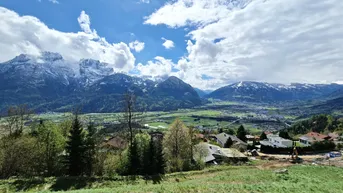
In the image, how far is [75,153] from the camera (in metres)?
39.4

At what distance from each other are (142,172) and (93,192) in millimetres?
19804

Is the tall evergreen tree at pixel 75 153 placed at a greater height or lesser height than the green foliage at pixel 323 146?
greater

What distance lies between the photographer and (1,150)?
38.0 metres

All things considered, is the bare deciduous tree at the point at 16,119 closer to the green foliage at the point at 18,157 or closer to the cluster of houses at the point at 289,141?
the green foliage at the point at 18,157

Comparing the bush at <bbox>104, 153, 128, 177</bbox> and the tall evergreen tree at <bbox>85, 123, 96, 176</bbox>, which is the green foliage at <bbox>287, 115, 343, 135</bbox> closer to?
the bush at <bbox>104, 153, 128, 177</bbox>

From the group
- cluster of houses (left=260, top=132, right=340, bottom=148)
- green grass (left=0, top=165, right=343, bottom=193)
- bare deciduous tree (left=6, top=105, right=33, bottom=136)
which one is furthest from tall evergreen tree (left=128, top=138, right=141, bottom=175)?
cluster of houses (left=260, top=132, right=340, bottom=148)

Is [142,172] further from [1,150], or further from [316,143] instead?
[316,143]

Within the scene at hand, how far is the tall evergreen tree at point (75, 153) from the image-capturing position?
128 feet

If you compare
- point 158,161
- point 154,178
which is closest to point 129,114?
point 158,161

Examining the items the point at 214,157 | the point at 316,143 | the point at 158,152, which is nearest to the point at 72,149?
the point at 158,152

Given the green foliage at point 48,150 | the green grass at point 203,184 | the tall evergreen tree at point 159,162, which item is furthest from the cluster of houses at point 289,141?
the green foliage at point 48,150

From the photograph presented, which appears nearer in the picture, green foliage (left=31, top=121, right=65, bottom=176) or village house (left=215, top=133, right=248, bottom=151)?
green foliage (left=31, top=121, right=65, bottom=176)

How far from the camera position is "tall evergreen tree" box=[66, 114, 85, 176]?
128ft

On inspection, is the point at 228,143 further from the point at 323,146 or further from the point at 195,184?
the point at 195,184
